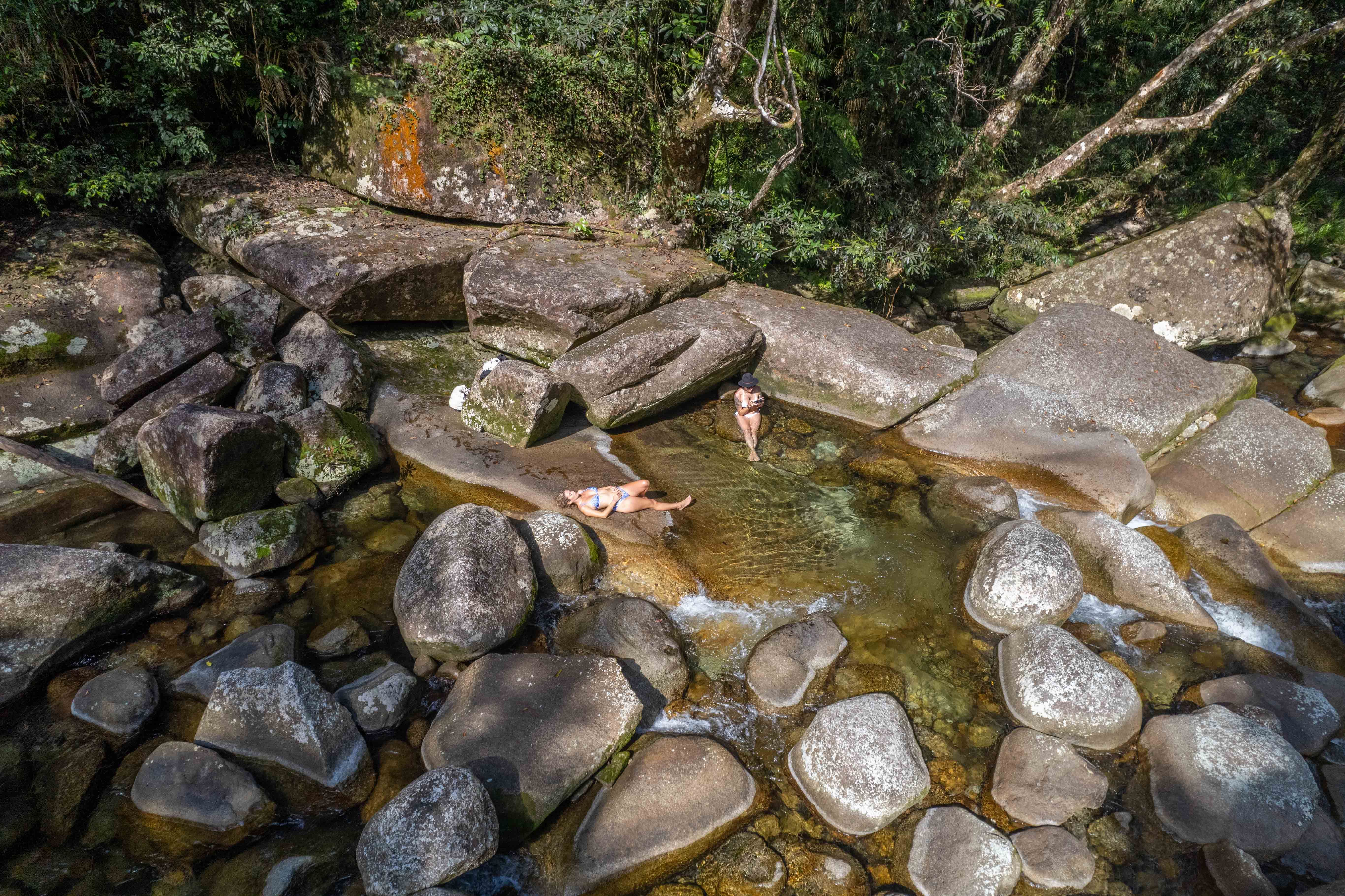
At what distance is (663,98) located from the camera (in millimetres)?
9102

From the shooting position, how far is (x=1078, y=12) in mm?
9555

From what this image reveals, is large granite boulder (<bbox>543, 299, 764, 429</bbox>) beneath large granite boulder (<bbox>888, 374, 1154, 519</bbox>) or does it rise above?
above

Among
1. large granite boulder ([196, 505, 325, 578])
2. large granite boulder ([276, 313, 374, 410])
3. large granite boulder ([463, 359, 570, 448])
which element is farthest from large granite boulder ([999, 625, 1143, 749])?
large granite boulder ([276, 313, 374, 410])

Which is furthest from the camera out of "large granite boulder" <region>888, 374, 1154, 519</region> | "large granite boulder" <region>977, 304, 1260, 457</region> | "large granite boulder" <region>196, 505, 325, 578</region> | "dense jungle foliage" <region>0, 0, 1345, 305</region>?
"dense jungle foliage" <region>0, 0, 1345, 305</region>

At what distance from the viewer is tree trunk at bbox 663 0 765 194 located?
7.74 metres

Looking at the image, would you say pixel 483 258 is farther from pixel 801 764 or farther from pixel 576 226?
pixel 801 764

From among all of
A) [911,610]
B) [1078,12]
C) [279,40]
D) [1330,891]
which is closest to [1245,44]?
[1078,12]

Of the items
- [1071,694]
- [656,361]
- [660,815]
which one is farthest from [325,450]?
[1071,694]

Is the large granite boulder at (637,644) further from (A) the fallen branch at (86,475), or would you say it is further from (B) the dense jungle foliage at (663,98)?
(B) the dense jungle foliage at (663,98)

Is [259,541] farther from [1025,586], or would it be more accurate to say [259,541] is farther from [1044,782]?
[1025,586]

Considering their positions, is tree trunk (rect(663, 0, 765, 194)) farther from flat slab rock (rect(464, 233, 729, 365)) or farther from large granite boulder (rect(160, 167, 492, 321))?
large granite boulder (rect(160, 167, 492, 321))

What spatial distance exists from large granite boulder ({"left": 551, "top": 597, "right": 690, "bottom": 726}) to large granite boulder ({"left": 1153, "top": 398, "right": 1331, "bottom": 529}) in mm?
5081

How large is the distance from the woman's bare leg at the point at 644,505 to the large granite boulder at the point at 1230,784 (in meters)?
3.69

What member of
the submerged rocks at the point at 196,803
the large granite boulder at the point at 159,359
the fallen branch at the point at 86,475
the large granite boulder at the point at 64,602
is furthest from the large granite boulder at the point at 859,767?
the large granite boulder at the point at 159,359
